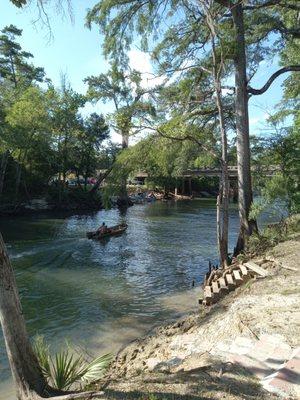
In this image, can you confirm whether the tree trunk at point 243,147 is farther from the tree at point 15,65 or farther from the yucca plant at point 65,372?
the tree at point 15,65

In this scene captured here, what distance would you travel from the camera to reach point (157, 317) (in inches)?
449

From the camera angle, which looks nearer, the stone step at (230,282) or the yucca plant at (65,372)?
the yucca plant at (65,372)

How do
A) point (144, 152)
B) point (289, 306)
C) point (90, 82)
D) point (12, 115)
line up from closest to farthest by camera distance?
1. point (289, 306)
2. point (144, 152)
3. point (12, 115)
4. point (90, 82)

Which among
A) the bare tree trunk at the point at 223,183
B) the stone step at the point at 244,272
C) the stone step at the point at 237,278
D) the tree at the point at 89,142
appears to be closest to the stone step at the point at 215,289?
the stone step at the point at 237,278

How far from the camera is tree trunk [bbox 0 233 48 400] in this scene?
190 inches

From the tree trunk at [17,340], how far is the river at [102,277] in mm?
3052

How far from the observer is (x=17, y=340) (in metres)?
4.93

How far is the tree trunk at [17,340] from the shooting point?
482 cm

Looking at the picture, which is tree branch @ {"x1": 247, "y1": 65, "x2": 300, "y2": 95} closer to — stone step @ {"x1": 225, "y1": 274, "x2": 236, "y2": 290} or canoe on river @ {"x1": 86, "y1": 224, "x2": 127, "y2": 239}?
stone step @ {"x1": 225, "y1": 274, "x2": 236, "y2": 290}

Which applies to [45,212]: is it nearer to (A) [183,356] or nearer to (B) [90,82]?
(B) [90,82]

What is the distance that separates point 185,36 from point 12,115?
2164cm

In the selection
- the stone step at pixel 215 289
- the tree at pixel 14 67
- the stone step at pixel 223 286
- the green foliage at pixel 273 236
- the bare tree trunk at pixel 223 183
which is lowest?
the stone step at pixel 215 289

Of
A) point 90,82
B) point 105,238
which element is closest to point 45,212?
point 90,82

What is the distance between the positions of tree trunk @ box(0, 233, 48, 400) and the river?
305 cm
